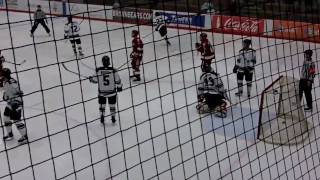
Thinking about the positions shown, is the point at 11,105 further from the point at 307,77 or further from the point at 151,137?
the point at 307,77

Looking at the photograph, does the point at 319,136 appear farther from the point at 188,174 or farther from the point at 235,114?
the point at 188,174

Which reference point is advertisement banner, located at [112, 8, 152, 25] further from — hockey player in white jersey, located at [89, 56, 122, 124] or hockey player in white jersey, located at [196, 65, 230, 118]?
hockey player in white jersey, located at [89, 56, 122, 124]

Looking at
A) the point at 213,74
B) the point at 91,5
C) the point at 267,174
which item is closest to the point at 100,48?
the point at 91,5

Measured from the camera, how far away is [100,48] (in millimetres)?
14625

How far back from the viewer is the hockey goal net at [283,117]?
7.53 metres

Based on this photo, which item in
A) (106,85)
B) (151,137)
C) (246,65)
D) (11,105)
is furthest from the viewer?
(246,65)

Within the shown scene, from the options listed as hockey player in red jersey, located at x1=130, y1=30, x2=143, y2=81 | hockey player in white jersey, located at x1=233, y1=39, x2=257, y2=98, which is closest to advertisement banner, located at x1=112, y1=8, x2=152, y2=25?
hockey player in red jersey, located at x1=130, y1=30, x2=143, y2=81

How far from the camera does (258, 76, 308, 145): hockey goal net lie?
24.7 ft

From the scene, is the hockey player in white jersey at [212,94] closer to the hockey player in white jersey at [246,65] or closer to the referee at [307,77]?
the hockey player in white jersey at [246,65]

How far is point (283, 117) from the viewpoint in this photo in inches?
300

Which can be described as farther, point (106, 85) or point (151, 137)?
point (106, 85)

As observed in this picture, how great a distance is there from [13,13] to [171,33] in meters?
7.09

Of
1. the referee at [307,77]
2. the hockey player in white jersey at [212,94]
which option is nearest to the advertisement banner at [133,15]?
the hockey player in white jersey at [212,94]

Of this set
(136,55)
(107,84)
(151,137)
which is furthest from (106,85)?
(151,137)
